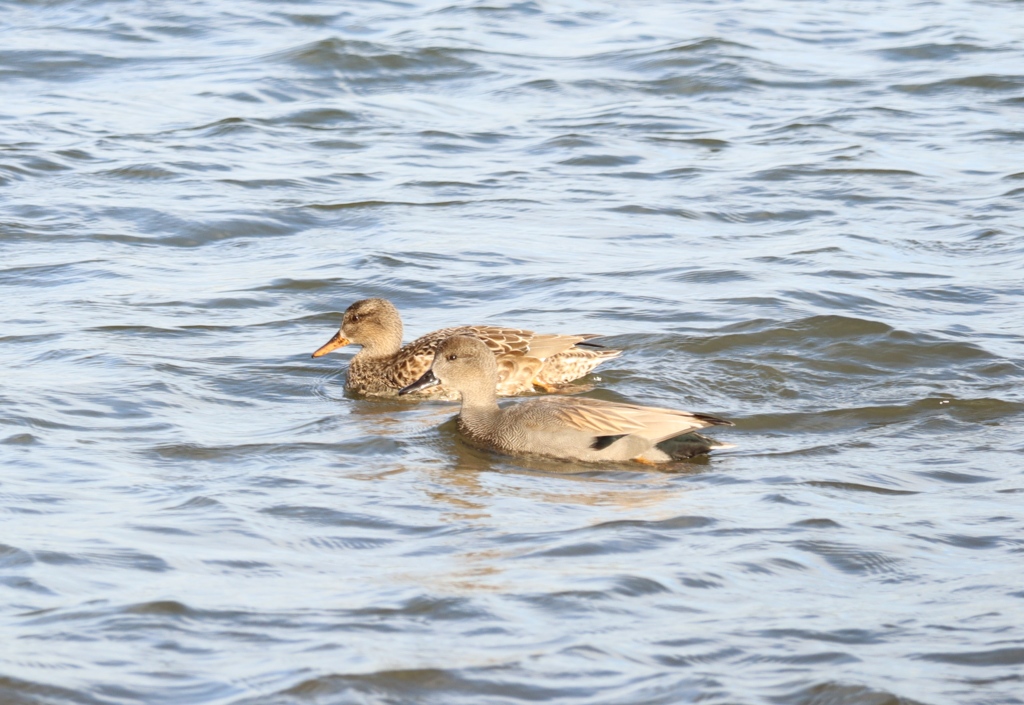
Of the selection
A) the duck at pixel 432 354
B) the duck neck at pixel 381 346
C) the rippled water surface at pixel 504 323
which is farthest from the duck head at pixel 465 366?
the duck neck at pixel 381 346

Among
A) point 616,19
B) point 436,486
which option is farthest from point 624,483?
point 616,19

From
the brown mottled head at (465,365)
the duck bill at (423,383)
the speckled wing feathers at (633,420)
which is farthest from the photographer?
the duck bill at (423,383)

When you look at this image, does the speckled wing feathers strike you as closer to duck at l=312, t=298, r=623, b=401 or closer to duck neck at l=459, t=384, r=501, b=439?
duck neck at l=459, t=384, r=501, b=439

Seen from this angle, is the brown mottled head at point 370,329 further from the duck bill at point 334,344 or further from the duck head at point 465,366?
the duck head at point 465,366

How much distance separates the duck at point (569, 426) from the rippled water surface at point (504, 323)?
0.36 feet

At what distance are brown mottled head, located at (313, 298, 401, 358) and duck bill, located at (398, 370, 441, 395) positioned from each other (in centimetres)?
99

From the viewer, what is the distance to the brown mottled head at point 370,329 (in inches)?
396

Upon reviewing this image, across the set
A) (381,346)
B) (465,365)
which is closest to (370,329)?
(381,346)

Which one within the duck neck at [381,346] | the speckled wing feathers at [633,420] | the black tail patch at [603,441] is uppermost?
the speckled wing feathers at [633,420]

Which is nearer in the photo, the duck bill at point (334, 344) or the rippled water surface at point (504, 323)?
the rippled water surface at point (504, 323)

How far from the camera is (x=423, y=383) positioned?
29.7 feet

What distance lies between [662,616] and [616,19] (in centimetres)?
1728

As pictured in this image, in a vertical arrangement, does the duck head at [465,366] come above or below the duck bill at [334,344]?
above

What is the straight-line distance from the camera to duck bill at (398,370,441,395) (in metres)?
8.94
